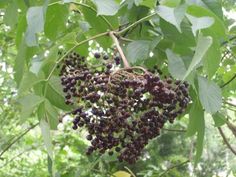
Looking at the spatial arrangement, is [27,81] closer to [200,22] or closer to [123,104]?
[123,104]

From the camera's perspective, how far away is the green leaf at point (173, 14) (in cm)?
90

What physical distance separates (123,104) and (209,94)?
23cm

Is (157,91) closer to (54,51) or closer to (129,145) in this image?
(129,145)

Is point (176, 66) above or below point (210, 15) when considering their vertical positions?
below

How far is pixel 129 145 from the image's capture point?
1071mm

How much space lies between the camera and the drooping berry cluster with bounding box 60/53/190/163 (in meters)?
0.94

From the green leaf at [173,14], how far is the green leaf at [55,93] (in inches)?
16.6

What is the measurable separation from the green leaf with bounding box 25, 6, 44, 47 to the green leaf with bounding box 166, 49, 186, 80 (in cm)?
30

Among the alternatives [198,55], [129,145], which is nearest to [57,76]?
[129,145]

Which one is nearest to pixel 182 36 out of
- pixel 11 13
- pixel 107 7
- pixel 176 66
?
pixel 176 66

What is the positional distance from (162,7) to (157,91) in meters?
0.18

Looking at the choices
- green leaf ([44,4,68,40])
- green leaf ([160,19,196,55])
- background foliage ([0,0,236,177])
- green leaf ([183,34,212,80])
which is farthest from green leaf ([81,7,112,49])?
green leaf ([183,34,212,80])

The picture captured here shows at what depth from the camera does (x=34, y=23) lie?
3.30ft

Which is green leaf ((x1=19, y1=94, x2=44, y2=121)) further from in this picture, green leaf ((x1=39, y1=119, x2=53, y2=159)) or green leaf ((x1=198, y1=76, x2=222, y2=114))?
green leaf ((x1=198, y1=76, x2=222, y2=114))
